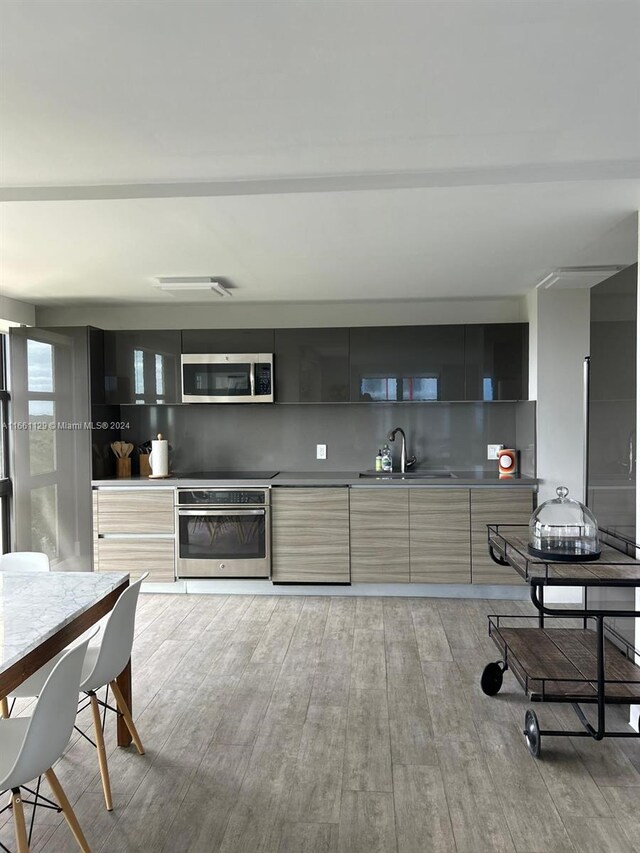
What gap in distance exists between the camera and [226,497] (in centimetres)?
491

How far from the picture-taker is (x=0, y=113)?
2.03 metres

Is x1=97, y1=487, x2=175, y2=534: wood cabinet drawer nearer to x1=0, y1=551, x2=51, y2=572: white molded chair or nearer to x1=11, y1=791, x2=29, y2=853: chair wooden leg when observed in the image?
x1=0, y1=551, x2=51, y2=572: white molded chair

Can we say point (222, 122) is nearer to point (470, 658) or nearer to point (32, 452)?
point (470, 658)

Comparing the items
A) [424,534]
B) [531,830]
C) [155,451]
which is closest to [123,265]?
[155,451]

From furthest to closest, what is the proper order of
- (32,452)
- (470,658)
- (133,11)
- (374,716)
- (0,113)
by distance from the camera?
(32,452), (470,658), (374,716), (0,113), (133,11)

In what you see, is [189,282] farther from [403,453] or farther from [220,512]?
[403,453]

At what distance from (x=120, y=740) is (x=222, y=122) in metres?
2.56

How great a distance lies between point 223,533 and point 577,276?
322 cm

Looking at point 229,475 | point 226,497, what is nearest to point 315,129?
point 226,497

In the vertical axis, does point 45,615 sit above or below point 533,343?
below

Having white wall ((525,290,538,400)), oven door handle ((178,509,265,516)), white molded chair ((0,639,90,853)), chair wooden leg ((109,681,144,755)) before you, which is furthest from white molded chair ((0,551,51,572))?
white wall ((525,290,538,400))

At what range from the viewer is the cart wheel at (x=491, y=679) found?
314 cm

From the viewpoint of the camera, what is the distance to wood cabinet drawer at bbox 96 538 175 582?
4.96 m

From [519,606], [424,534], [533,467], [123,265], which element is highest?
[123,265]
